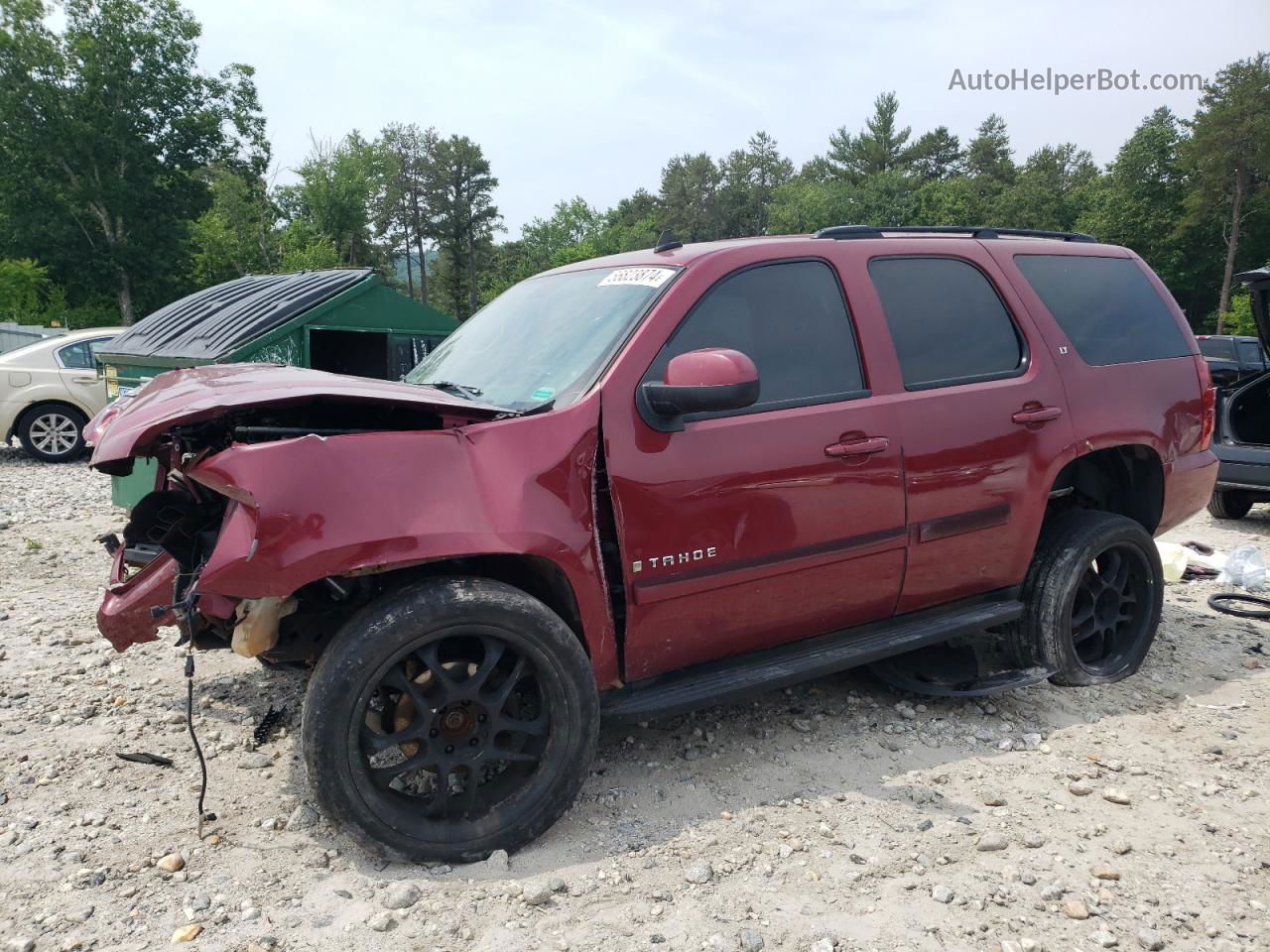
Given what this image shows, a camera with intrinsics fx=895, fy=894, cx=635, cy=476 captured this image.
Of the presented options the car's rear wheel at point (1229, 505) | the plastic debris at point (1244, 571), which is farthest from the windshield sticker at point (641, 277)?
the car's rear wheel at point (1229, 505)

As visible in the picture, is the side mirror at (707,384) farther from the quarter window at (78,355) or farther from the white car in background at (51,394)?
the quarter window at (78,355)

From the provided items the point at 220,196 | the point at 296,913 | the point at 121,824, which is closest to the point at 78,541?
→ the point at 121,824

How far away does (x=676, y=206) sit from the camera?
81438 millimetres

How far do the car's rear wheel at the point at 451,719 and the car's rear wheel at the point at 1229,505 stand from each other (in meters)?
7.04

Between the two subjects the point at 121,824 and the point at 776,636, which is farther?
the point at 776,636

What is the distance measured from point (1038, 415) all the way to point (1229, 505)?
5.43 meters

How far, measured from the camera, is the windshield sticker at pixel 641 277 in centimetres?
311

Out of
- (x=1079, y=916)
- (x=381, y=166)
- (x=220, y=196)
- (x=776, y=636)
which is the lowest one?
(x=1079, y=916)

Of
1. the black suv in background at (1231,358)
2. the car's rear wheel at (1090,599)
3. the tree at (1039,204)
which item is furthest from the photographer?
the tree at (1039,204)

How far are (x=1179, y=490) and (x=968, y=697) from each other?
147 centimetres

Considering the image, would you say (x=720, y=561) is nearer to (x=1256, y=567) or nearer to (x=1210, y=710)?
(x=1210, y=710)

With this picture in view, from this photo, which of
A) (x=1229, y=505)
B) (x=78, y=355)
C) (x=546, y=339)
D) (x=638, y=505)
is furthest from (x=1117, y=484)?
(x=78, y=355)

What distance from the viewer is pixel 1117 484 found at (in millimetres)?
4266

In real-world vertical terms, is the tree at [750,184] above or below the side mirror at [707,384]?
above
